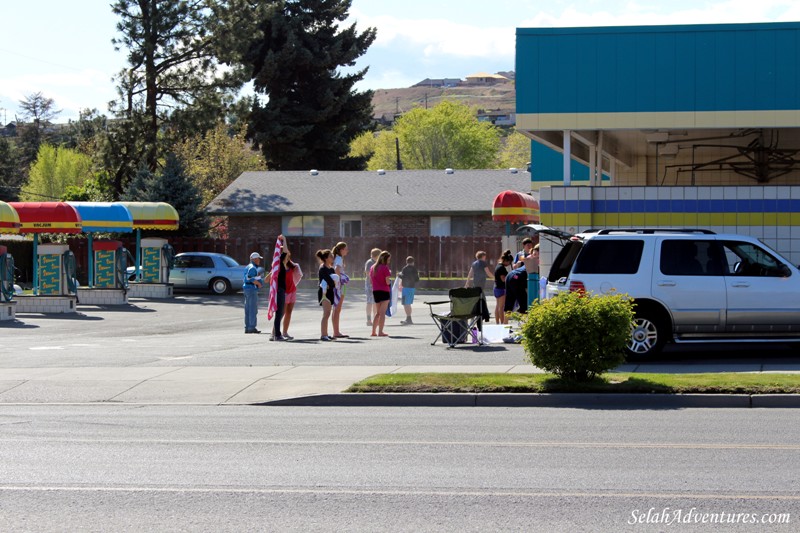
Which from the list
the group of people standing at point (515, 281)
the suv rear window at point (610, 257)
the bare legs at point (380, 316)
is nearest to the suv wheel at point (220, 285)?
the group of people standing at point (515, 281)

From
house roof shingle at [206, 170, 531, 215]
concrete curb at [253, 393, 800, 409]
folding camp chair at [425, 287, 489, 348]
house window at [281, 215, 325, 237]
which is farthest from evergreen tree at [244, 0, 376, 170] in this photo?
concrete curb at [253, 393, 800, 409]

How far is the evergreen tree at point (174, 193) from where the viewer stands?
4784 centimetres

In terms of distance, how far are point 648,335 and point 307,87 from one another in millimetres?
51437

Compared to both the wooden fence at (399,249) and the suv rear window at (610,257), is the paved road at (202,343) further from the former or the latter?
the wooden fence at (399,249)

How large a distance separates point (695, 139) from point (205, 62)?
100ft

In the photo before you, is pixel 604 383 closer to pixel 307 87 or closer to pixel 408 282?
pixel 408 282

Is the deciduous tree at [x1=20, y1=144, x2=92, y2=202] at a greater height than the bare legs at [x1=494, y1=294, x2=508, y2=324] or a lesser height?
greater

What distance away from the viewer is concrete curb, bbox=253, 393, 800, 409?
1345 centimetres

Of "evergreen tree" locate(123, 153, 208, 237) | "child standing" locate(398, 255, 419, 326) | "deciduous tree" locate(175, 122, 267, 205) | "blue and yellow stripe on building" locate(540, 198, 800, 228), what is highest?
"deciduous tree" locate(175, 122, 267, 205)

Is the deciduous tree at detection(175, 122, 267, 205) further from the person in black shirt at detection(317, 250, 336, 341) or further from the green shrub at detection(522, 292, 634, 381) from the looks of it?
the green shrub at detection(522, 292, 634, 381)

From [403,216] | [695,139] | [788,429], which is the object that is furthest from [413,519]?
[403,216]

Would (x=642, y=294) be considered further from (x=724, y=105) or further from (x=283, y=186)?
(x=283, y=186)

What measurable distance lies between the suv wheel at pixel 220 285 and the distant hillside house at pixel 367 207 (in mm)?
9802

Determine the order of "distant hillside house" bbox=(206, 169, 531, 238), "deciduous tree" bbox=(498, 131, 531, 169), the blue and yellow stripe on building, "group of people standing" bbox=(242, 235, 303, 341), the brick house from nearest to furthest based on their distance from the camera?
"group of people standing" bbox=(242, 235, 303, 341), the blue and yellow stripe on building, the brick house, "distant hillside house" bbox=(206, 169, 531, 238), "deciduous tree" bbox=(498, 131, 531, 169)
